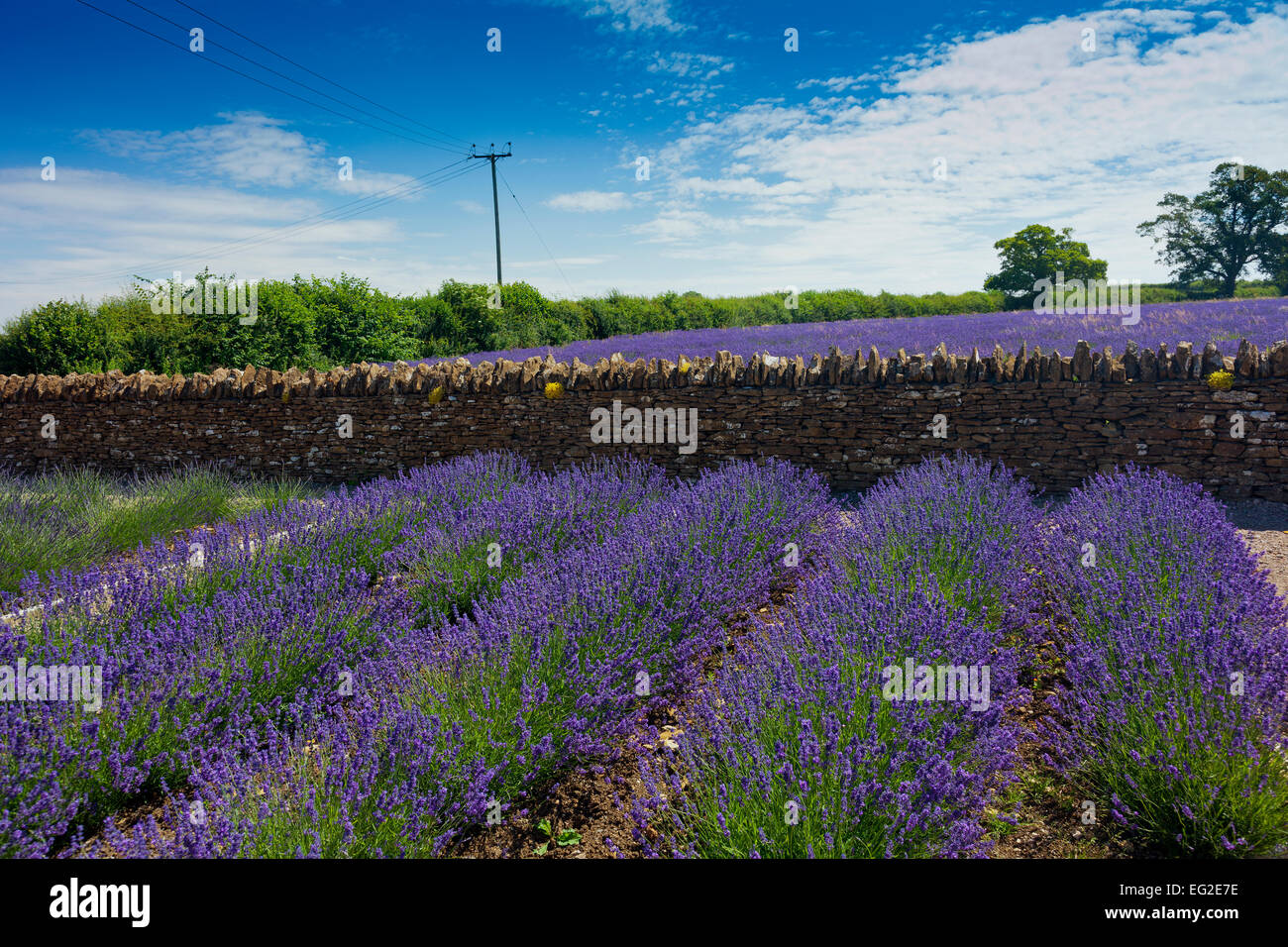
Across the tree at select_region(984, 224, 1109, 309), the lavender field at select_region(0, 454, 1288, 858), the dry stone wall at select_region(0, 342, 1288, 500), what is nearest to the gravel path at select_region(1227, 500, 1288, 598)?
the dry stone wall at select_region(0, 342, 1288, 500)

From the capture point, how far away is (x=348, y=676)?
284 cm

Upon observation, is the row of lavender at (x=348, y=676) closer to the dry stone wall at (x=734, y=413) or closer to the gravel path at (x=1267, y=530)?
the dry stone wall at (x=734, y=413)

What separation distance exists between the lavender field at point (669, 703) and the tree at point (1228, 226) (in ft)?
128

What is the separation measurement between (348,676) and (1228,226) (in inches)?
1715

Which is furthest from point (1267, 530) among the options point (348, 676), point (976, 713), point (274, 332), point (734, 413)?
point (274, 332)

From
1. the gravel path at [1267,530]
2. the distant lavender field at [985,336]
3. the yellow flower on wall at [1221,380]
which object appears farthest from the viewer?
the distant lavender field at [985,336]

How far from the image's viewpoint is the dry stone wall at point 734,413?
5.77m

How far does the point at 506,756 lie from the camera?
7.36ft

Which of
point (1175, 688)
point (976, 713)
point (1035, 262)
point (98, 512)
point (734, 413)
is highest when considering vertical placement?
point (1035, 262)

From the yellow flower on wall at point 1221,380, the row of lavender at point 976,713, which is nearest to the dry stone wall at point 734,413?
the yellow flower on wall at point 1221,380

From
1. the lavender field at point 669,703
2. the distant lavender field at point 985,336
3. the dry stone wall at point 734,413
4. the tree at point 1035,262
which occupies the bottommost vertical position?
the lavender field at point 669,703

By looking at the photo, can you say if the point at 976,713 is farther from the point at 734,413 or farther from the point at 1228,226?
the point at 1228,226
